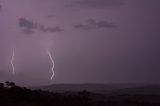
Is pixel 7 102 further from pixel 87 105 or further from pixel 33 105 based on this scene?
pixel 87 105

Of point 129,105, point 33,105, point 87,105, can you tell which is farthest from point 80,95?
point 129,105

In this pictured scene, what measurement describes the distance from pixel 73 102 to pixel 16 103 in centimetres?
381

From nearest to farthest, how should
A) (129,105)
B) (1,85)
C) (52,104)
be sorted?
(52,104), (1,85), (129,105)

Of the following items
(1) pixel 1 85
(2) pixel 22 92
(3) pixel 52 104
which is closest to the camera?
(3) pixel 52 104

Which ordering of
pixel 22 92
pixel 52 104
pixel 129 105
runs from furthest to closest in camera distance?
1. pixel 129 105
2. pixel 22 92
3. pixel 52 104

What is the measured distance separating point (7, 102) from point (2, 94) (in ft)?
3.90

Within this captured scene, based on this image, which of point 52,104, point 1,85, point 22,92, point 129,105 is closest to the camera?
point 52,104

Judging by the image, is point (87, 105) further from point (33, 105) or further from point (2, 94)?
point (2, 94)

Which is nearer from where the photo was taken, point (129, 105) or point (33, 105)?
point (33, 105)

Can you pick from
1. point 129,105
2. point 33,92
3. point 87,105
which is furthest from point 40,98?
point 129,105

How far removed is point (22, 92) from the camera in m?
31.8

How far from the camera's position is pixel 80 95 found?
30859mm

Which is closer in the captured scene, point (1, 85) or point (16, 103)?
point (16, 103)

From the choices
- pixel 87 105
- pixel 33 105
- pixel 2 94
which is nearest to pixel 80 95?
pixel 87 105
